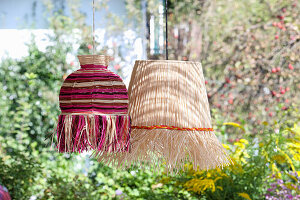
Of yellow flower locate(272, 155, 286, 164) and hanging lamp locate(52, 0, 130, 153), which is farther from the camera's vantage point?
yellow flower locate(272, 155, 286, 164)

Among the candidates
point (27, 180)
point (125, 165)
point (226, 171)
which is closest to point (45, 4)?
point (27, 180)

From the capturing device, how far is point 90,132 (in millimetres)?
1131

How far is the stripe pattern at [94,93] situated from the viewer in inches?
45.3

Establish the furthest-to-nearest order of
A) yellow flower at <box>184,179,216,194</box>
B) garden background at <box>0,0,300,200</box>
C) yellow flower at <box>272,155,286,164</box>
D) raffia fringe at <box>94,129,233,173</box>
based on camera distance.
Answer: garden background at <box>0,0,300,200</box> < yellow flower at <box>272,155,286,164</box> < yellow flower at <box>184,179,216,194</box> < raffia fringe at <box>94,129,233,173</box>

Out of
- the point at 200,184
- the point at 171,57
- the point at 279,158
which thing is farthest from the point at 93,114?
the point at 171,57

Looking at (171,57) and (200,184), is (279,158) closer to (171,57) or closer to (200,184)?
(200,184)

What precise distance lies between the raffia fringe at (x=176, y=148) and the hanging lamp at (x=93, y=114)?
88 mm

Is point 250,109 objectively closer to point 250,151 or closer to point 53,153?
point 250,151

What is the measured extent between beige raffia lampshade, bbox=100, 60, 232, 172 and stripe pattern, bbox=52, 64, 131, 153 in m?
0.12

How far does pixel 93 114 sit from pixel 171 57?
2.60 metres

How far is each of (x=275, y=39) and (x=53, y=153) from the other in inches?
83.7

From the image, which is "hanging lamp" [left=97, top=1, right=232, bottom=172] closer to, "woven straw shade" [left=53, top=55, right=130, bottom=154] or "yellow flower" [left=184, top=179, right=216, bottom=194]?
"woven straw shade" [left=53, top=55, right=130, bottom=154]

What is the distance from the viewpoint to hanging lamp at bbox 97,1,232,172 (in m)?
1.25

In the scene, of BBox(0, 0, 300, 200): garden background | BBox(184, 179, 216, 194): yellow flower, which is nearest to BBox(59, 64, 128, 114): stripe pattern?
BBox(184, 179, 216, 194): yellow flower
